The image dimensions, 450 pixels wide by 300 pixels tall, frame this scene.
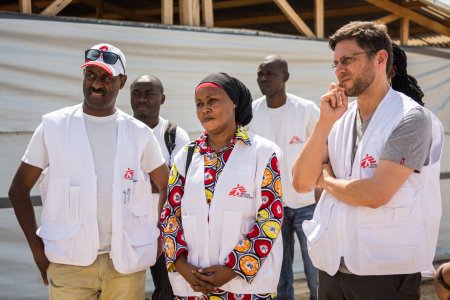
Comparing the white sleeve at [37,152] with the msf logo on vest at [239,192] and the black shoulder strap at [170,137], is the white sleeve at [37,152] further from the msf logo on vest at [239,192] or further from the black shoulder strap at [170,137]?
the black shoulder strap at [170,137]

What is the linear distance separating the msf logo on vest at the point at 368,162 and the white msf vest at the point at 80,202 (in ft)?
4.13

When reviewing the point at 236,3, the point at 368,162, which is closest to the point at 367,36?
the point at 368,162

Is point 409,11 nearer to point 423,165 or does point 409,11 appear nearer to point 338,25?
point 338,25

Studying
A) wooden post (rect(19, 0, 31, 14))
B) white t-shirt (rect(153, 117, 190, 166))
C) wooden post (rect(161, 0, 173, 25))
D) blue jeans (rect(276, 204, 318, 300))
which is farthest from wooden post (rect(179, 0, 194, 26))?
blue jeans (rect(276, 204, 318, 300))

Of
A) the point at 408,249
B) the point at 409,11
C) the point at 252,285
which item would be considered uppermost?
the point at 409,11

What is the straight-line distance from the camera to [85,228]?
3373 mm

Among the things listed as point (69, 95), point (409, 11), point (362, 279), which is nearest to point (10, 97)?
point (69, 95)

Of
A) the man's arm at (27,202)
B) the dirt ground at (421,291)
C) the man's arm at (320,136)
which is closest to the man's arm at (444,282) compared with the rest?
the man's arm at (320,136)

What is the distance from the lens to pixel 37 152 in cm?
342

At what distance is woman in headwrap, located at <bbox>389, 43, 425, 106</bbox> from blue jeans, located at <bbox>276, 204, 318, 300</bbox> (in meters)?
2.30

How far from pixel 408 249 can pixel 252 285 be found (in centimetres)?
78

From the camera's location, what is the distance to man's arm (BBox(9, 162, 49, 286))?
3.42m

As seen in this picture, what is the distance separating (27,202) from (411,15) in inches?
241

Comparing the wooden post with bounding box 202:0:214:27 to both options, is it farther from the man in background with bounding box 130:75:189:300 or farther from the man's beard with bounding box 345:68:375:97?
the man's beard with bounding box 345:68:375:97
